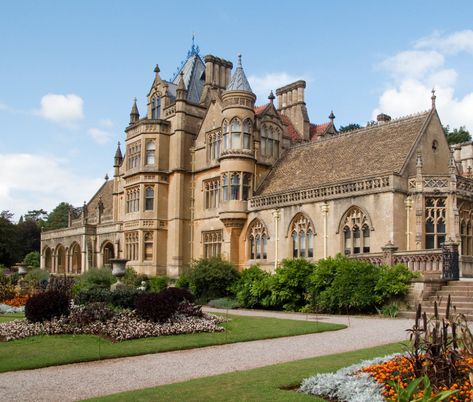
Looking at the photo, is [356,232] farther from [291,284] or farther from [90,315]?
[90,315]

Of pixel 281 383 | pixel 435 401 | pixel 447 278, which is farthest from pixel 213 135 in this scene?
pixel 435 401

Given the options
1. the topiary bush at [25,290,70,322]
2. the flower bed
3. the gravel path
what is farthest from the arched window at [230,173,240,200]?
the gravel path

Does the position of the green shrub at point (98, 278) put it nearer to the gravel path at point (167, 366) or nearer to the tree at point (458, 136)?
the gravel path at point (167, 366)

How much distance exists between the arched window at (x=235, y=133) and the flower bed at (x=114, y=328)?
17.1 meters

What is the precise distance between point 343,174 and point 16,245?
51.7 metres

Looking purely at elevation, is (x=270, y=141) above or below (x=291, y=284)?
above

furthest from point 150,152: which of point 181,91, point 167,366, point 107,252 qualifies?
point 167,366

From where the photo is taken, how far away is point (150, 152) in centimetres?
3694

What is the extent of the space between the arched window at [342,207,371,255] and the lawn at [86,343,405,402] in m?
15.3

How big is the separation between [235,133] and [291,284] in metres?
12.2

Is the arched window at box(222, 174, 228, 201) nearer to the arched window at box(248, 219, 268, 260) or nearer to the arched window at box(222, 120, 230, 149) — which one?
the arched window at box(222, 120, 230, 149)

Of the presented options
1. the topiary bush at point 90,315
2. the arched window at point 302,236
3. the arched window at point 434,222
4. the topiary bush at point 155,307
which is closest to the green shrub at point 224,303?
the arched window at point 302,236

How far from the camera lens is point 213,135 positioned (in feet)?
113

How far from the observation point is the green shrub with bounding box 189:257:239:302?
2652 cm
